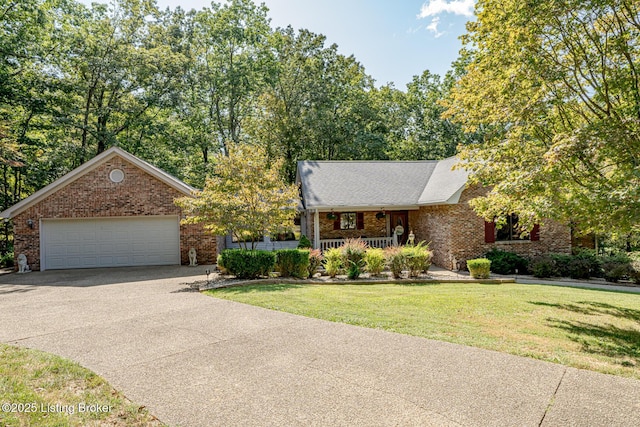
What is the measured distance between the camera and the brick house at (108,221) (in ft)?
48.6

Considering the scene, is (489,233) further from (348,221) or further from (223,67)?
(223,67)

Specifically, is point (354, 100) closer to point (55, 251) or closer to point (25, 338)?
point (55, 251)

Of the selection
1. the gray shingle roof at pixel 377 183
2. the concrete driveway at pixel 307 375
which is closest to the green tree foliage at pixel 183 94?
the gray shingle roof at pixel 377 183

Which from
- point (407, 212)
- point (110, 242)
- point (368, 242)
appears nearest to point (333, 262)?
point (368, 242)

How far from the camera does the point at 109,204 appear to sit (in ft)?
50.1

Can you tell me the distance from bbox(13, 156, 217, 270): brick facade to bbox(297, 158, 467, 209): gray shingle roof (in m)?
5.54

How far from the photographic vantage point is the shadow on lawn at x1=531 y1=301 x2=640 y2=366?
17.3 feet

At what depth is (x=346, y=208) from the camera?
16.1m

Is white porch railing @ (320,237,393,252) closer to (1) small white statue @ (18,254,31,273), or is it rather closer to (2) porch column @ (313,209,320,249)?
(2) porch column @ (313,209,320,249)

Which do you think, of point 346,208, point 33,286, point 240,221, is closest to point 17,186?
point 33,286

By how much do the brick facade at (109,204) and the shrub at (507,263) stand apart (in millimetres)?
11997

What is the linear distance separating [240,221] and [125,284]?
161 inches

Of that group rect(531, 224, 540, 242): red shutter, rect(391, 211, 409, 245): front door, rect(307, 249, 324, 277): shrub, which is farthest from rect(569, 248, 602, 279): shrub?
rect(307, 249, 324, 277): shrub

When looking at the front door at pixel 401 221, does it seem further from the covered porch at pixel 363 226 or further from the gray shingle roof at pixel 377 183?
the gray shingle roof at pixel 377 183
